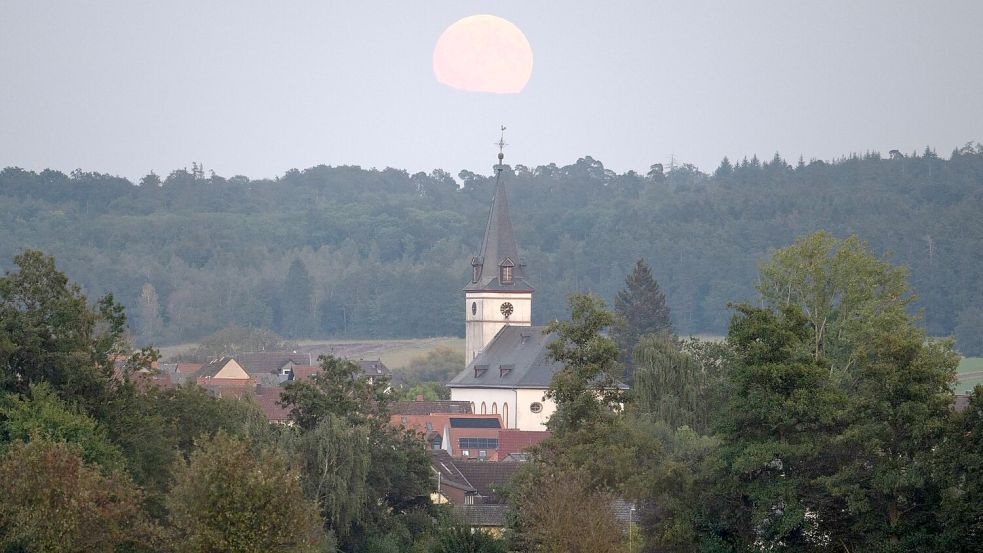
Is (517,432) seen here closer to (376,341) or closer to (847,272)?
(847,272)

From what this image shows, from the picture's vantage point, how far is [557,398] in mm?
45906

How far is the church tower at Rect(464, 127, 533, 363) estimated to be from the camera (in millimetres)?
104375

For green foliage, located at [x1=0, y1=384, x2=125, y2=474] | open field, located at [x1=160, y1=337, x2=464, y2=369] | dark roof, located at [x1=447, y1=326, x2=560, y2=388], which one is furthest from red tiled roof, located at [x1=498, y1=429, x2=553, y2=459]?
open field, located at [x1=160, y1=337, x2=464, y2=369]

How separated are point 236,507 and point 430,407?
2645 inches

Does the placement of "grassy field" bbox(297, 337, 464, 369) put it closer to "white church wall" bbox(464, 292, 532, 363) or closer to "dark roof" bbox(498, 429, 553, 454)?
"white church wall" bbox(464, 292, 532, 363)

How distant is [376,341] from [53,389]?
15083 centimetres

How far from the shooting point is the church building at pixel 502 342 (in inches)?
3844

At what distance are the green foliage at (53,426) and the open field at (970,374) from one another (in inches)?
3026

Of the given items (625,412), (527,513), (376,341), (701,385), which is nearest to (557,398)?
(625,412)

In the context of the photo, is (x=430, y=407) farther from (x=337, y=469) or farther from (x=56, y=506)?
(x=56, y=506)

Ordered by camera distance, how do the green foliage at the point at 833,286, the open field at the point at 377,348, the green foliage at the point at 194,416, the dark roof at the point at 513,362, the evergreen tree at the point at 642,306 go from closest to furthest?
the green foliage at the point at 194,416
the green foliage at the point at 833,286
the dark roof at the point at 513,362
the evergreen tree at the point at 642,306
the open field at the point at 377,348

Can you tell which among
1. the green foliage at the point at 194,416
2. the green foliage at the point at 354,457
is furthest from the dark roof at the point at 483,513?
the green foliage at the point at 194,416

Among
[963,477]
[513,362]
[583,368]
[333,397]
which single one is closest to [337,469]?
[333,397]

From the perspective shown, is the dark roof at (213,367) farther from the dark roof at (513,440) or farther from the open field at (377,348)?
the dark roof at (513,440)
